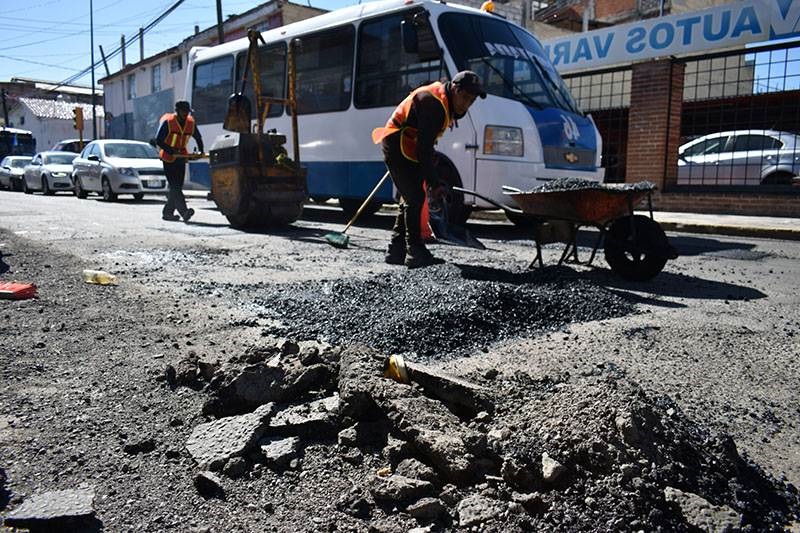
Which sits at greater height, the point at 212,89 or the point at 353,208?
the point at 212,89

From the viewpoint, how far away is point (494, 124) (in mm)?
8227

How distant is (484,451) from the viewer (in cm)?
215

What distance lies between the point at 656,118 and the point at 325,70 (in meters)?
6.39

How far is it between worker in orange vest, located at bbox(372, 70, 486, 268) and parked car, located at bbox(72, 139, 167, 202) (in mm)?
11902

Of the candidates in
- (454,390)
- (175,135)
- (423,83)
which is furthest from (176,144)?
(454,390)

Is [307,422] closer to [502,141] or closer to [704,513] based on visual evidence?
[704,513]

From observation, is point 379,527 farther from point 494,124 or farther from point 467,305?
point 494,124

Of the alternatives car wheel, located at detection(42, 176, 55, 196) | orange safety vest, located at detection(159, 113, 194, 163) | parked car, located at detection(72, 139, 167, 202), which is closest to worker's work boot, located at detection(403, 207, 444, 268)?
orange safety vest, located at detection(159, 113, 194, 163)

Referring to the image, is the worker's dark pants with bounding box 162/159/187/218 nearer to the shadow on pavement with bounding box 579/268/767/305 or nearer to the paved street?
the paved street

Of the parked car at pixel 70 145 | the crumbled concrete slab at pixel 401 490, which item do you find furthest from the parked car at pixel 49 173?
the crumbled concrete slab at pixel 401 490

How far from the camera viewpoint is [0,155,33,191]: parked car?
81.0ft

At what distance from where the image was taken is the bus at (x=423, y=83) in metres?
8.30

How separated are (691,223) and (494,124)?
3685 mm

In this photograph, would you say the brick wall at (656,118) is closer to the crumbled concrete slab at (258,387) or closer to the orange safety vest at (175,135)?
the orange safety vest at (175,135)
